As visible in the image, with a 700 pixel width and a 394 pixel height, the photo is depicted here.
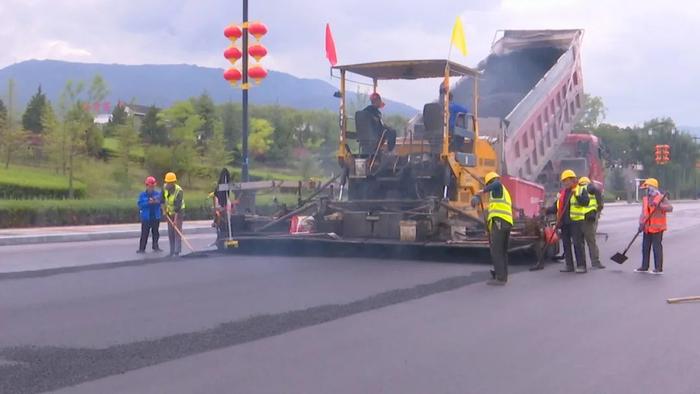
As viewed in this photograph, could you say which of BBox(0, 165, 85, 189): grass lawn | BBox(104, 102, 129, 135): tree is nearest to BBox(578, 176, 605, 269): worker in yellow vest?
BBox(0, 165, 85, 189): grass lawn

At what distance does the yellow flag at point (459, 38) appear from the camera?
13.7m

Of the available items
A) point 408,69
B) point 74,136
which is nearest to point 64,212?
point 74,136

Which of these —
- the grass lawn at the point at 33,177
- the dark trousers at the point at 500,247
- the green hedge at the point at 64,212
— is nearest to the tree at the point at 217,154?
the grass lawn at the point at 33,177

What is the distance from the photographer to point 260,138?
146 feet

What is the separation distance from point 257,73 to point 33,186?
1211 cm

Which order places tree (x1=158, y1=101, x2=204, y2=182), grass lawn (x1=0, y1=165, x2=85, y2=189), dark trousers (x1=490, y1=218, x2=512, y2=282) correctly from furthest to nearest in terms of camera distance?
tree (x1=158, y1=101, x2=204, y2=182)
grass lawn (x1=0, y1=165, x2=85, y2=189)
dark trousers (x1=490, y1=218, x2=512, y2=282)

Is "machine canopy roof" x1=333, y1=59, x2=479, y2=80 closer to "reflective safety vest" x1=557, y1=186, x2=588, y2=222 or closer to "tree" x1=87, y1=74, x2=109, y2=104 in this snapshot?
"reflective safety vest" x1=557, y1=186, x2=588, y2=222

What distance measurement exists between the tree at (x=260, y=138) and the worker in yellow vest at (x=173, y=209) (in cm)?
2818

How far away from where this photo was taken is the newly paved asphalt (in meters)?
5.92

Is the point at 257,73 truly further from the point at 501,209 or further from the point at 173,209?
the point at 501,209

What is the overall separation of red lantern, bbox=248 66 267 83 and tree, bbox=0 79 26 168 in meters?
14.4

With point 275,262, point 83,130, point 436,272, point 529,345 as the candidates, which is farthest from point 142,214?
point 83,130

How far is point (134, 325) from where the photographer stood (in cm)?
785

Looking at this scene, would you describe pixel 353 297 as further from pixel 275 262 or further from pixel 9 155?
pixel 9 155
